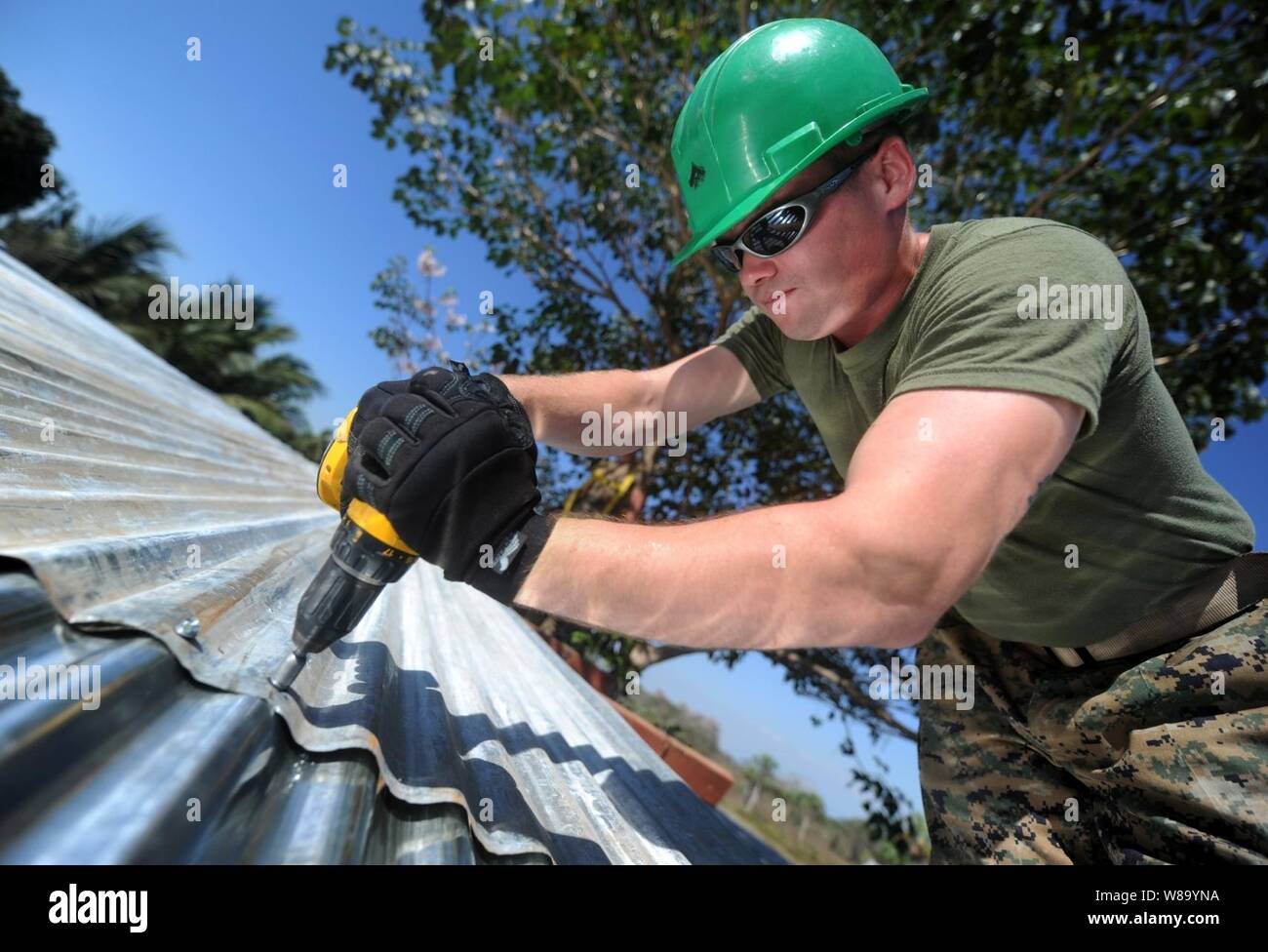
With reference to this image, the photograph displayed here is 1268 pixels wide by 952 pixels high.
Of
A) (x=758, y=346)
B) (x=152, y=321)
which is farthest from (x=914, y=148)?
(x=152, y=321)

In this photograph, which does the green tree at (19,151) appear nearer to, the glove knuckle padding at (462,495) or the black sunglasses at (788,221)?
the black sunglasses at (788,221)

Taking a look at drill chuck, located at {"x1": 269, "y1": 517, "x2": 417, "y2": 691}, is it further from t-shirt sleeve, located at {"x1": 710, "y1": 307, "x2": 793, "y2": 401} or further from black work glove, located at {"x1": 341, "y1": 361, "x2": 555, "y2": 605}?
t-shirt sleeve, located at {"x1": 710, "y1": 307, "x2": 793, "y2": 401}

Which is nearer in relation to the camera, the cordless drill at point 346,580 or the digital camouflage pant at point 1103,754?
the cordless drill at point 346,580

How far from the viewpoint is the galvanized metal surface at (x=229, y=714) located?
84cm

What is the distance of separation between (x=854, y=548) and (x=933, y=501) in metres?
0.13

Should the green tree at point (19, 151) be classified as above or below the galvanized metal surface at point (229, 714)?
above

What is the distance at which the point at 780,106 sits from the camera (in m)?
1.69

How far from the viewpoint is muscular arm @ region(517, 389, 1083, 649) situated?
39.7 inches

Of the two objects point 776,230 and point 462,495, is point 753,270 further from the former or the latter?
point 462,495

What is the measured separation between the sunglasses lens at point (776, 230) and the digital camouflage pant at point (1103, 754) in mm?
1389

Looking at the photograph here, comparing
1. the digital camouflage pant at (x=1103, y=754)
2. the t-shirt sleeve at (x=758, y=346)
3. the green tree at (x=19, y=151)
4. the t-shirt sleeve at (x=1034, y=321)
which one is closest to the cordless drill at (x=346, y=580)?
the t-shirt sleeve at (x=1034, y=321)

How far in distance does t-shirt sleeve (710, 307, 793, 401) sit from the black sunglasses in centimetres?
67

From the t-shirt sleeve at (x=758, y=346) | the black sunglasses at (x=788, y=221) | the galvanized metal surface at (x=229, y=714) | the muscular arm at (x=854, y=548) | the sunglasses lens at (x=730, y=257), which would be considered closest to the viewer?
the galvanized metal surface at (x=229, y=714)
